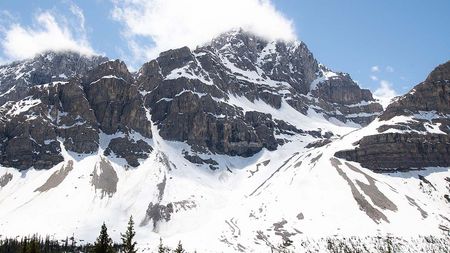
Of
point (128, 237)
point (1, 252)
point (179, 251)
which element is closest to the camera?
point (128, 237)

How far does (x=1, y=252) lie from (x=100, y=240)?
16966 cm

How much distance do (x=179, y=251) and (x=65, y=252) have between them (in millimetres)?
154059

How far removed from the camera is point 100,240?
46.6 m

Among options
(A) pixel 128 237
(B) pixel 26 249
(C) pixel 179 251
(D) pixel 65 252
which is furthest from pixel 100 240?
(D) pixel 65 252

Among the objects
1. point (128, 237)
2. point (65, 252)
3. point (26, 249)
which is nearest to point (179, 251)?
point (128, 237)

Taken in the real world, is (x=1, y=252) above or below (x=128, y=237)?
above

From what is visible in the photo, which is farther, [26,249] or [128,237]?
[26,249]

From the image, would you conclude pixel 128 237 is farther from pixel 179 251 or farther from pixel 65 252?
pixel 65 252

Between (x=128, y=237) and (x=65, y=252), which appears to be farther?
(x=65, y=252)

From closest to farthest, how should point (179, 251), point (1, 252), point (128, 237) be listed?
point (128, 237), point (179, 251), point (1, 252)

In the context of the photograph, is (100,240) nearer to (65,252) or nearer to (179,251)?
(179,251)

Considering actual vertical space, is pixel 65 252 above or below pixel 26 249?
above

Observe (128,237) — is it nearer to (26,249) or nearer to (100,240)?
(100,240)

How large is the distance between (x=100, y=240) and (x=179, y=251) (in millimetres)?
12987
